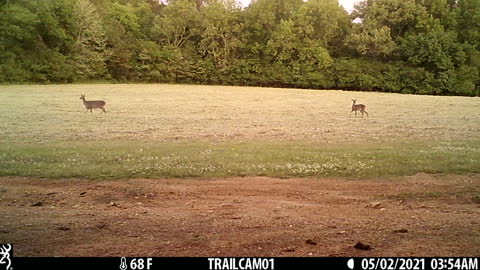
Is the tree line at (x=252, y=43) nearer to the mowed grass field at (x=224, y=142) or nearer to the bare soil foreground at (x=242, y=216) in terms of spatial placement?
the mowed grass field at (x=224, y=142)

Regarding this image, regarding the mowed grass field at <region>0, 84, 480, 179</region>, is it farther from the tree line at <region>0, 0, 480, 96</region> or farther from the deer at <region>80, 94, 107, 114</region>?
the tree line at <region>0, 0, 480, 96</region>

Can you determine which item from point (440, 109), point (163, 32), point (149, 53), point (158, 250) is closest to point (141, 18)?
point (163, 32)

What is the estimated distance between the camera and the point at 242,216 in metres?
5.14

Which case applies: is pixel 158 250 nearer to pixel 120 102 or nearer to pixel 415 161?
pixel 415 161

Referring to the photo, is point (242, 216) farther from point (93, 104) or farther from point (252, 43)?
point (252, 43)

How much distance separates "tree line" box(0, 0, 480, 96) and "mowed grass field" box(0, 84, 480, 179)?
2258 millimetres

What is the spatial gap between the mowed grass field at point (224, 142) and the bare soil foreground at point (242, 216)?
511 millimetres

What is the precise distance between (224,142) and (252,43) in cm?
3042

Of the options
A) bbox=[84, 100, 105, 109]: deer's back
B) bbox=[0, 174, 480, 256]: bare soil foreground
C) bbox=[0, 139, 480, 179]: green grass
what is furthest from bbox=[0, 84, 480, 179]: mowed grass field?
bbox=[0, 174, 480, 256]: bare soil foreground

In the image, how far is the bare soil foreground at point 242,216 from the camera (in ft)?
13.8

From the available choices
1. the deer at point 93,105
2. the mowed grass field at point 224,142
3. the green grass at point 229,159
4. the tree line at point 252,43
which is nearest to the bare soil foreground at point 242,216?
the green grass at point 229,159

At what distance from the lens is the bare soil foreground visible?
4191mm

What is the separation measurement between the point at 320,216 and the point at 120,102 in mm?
13834

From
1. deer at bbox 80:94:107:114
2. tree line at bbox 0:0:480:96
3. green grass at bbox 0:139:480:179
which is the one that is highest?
tree line at bbox 0:0:480:96
